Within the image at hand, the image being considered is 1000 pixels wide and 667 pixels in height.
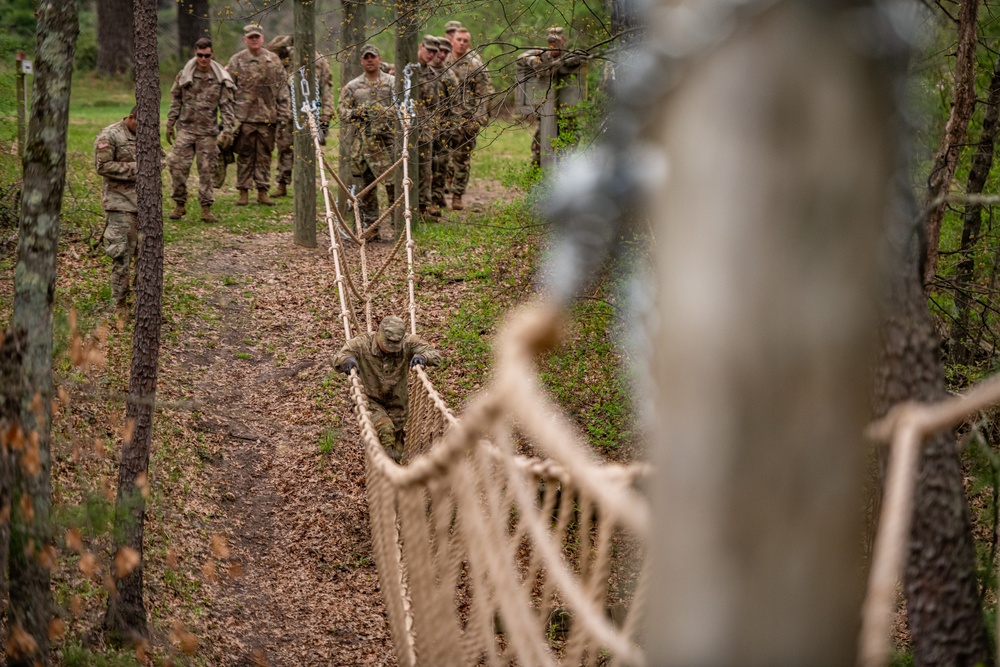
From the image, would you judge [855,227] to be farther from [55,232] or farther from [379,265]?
[379,265]

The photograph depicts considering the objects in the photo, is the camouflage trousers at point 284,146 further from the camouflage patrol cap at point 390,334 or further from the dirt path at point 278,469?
the camouflage patrol cap at point 390,334

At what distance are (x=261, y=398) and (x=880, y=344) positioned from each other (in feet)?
17.8

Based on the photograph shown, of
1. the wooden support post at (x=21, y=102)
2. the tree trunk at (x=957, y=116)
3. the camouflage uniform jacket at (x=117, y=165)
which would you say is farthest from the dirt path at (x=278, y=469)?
the tree trunk at (x=957, y=116)

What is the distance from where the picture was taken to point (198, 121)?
10234mm

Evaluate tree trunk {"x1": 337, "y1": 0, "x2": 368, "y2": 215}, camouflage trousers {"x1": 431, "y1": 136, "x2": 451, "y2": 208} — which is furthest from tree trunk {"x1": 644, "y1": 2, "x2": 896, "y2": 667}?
camouflage trousers {"x1": 431, "y1": 136, "x2": 451, "y2": 208}

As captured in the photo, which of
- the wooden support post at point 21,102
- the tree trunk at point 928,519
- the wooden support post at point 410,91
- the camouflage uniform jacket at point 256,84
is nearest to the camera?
the tree trunk at point 928,519

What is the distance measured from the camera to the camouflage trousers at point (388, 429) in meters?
5.97

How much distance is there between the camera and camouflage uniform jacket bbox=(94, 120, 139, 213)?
735 cm

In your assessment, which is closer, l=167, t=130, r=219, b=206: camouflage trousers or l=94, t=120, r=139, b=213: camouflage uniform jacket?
l=94, t=120, r=139, b=213: camouflage uniform jacket

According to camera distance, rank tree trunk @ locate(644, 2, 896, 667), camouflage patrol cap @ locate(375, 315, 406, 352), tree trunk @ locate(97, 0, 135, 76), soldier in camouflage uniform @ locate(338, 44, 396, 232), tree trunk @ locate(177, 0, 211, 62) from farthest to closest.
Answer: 1. tree trunk @ locate(97, 0, 135, 76)
2. tree trunk @ locate(177, 0, 211, 62)
3. soldier in camouflage uniform @ locate(338, 44, 396, 232)
4. camouflage patrol cap @ locate(375, 315, 406, 352)
5. tree trunk @ locate(644, 2, 896, 667)

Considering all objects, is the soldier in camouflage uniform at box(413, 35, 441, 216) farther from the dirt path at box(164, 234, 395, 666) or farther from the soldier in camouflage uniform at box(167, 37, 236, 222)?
the soldier in camouflage uniform at box(167, 37, 236, 222)

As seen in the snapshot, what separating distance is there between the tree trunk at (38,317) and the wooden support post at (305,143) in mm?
5027

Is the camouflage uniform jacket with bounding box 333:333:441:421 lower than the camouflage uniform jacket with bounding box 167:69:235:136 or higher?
lower

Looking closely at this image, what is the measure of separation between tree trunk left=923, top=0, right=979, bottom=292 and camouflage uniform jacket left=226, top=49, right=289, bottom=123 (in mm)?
8412
